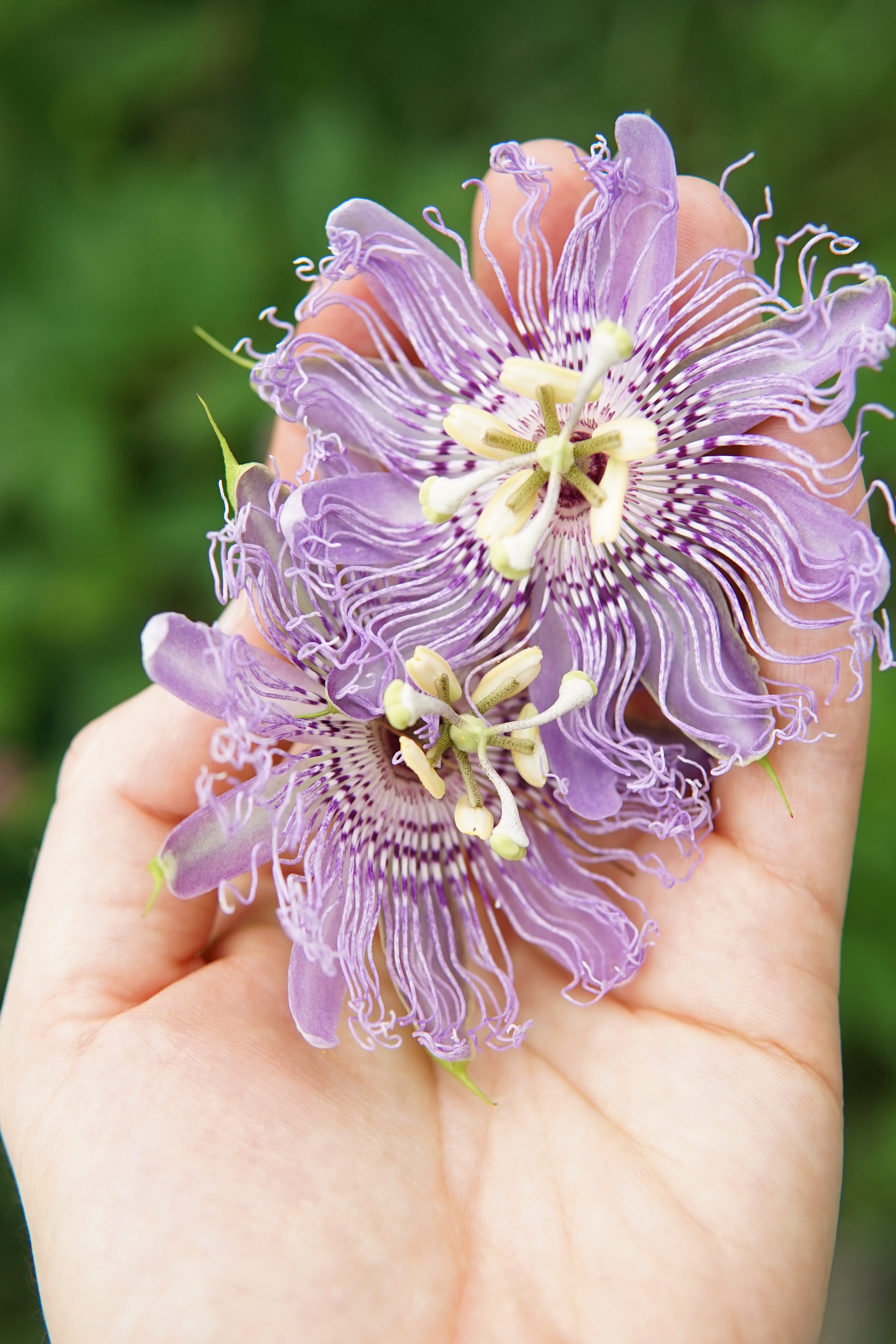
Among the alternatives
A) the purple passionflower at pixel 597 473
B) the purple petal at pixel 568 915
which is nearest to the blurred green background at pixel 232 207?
the purple passionflower at pixel 597 473

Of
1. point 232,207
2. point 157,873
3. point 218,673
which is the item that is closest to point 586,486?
point 218,673

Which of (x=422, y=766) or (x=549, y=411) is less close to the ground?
(x=549, y=411)

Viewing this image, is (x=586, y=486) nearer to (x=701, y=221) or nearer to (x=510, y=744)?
(x=510, y=744)

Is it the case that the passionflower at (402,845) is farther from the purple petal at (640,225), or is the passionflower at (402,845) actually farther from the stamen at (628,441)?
the purple petal at (640,225)

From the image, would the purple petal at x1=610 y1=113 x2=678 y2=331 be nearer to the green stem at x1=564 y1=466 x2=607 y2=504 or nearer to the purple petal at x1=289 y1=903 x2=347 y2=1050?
the green stem at x1=564 y1=466 x2=607 y2=504

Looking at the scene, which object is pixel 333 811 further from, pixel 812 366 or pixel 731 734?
pixel 812 366

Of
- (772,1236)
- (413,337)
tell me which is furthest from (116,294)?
(772,1236)

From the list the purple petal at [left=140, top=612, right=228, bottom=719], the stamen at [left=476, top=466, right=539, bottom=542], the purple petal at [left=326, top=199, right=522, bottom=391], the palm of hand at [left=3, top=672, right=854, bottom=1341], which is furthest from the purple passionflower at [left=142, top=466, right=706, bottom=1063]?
the purple petal at [left=326, top=199, right=522, bottom=391]
